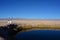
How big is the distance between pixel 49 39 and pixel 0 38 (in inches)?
396

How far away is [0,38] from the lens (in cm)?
2030

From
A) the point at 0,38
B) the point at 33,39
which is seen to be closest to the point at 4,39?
the point at 0,38

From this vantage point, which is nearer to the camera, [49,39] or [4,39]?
[4,39]

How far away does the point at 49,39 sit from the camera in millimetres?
27062

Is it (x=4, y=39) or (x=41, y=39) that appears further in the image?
(x=41, y=39)

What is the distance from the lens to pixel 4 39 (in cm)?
2033

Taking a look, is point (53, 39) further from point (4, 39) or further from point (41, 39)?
point (4, 39)

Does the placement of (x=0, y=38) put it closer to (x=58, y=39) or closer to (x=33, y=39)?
(x=33, y=39)

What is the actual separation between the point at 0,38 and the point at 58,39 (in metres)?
11.3

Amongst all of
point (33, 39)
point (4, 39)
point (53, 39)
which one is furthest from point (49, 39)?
point (4, 39)

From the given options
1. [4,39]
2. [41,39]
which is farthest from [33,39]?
[4,39]

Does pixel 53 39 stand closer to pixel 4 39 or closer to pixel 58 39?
pixel 58 39

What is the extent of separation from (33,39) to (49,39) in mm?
2840

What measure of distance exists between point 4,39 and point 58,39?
10.8 m
